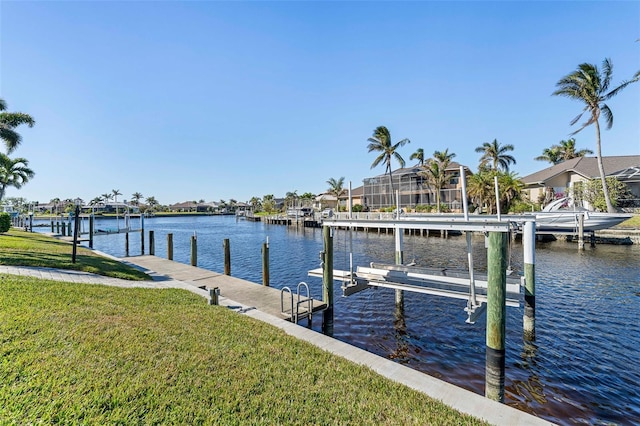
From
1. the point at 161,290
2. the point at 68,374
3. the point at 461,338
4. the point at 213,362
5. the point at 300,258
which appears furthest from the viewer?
the point at 300,258

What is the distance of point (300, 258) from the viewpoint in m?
24.8

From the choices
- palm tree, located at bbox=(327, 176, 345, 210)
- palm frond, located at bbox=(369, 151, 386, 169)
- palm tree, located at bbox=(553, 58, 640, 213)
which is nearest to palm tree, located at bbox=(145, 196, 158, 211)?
palm tree, located at bbox=(327, 176, 345, 210)

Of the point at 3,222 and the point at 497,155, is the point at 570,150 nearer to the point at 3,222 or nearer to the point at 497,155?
the point at 497,155

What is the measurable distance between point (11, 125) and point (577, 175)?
5456 cm

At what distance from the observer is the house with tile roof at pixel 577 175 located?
3578cm

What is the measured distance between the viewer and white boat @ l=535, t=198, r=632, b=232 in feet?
86.7

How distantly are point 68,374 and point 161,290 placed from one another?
603cm

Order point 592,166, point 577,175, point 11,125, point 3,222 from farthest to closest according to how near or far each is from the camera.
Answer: point 592,166 < point 577,175 < point 3,222 < point 11,125

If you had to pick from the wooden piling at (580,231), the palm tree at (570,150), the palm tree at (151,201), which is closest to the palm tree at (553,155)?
the palm tree at (570,150)

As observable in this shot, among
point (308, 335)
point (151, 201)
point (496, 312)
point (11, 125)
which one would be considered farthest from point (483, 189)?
point (151, 201)

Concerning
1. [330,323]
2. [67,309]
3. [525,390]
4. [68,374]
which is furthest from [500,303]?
[67,309]

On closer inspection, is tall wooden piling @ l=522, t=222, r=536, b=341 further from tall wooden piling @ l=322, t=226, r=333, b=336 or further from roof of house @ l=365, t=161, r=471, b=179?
roof of house @ l=365, t=161, r=471, b=179

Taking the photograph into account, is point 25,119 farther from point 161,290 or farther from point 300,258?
point 300,258

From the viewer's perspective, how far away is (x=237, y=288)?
39.2ft
